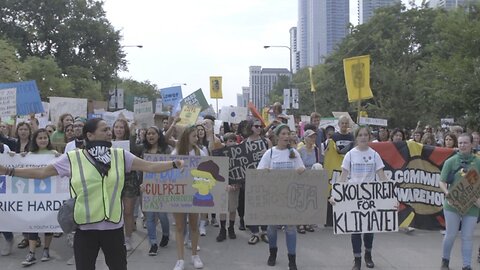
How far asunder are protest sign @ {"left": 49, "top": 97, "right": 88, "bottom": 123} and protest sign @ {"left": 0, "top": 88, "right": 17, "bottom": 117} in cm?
289

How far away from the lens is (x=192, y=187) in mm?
7285

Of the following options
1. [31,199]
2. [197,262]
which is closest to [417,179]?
[197,262]

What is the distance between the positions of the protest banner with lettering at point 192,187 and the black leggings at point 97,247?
2.47 metres

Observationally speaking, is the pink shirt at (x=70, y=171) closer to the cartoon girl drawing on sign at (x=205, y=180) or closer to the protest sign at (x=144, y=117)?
the cartoon girl drawing on sign at (x=205, y=180)

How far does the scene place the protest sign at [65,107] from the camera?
14633mm

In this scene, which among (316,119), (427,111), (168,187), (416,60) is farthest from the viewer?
(416,60)

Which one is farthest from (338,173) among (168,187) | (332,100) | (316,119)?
(332,100)

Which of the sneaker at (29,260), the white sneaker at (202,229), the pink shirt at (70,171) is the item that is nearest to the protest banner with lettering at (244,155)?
the white sneaker at (202,229)

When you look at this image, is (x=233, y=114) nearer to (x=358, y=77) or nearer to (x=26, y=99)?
(x=358, y=77)

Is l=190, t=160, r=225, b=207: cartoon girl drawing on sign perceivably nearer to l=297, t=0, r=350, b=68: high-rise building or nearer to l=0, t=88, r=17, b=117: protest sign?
l=0, t=88, r=17, b=117: protest sign

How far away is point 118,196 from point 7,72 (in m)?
28.7

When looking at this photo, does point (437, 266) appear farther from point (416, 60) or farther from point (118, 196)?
point (416, 60)

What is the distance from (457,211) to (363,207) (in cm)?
107

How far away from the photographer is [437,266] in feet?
23.4
